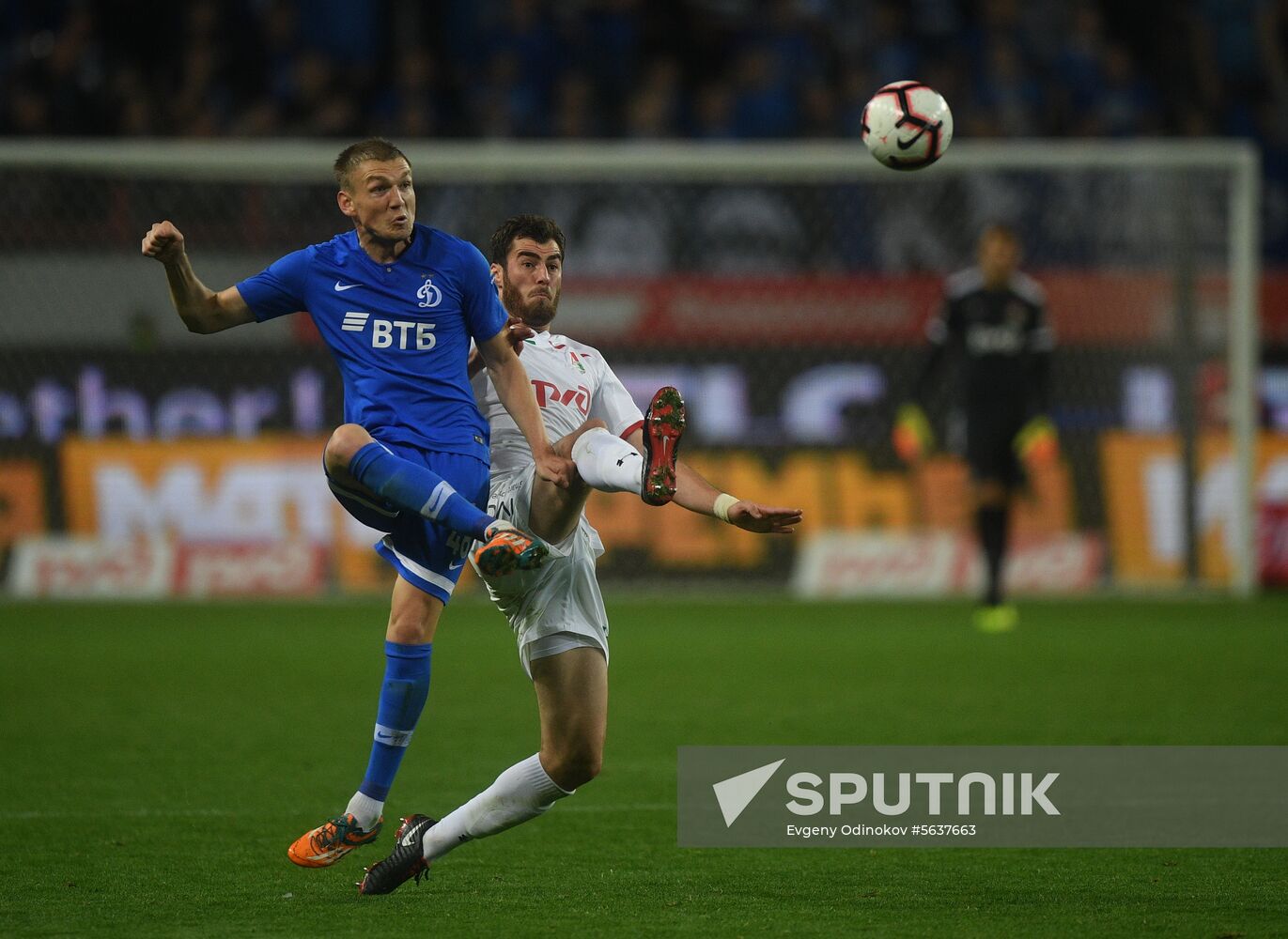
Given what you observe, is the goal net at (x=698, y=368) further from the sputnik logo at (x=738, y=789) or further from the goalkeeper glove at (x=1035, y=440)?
the sputnik logo at (x=738, y=789)

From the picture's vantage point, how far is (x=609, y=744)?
7.52 meters

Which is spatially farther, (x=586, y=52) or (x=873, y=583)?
(x=586, y=52)

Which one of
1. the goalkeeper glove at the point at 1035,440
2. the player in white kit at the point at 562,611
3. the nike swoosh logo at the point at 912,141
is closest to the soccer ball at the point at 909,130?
the nike swoosh logo at the point at 912,141

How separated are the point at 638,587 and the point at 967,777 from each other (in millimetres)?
8004

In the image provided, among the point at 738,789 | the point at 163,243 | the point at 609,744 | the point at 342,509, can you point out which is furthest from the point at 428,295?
the point at 342,509

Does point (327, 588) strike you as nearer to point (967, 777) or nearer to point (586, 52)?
point (586, 52)

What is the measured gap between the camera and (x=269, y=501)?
1308cm

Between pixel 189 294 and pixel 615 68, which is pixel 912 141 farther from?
pixel 615 68

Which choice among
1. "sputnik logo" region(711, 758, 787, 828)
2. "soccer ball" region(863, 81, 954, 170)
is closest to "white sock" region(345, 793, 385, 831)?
"sputnik logo" region(711, 758, 787, 828)

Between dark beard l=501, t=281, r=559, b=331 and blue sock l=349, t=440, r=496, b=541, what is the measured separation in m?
0.71

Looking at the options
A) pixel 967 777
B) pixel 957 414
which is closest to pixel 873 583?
pixel 957 414

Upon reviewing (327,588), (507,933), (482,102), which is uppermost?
(482,102)

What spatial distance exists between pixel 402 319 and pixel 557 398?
533mm

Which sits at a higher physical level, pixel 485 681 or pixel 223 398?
pixel 223 398
